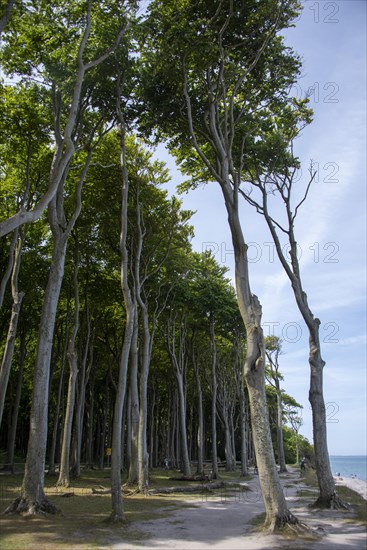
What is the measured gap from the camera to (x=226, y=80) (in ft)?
44.1

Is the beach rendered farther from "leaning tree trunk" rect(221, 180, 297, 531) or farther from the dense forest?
"leaning tree trunk" rect(221, 180, 297, 531)

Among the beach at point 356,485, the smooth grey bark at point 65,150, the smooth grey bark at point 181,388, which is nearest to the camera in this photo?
the smooth grey bark at point 65,150

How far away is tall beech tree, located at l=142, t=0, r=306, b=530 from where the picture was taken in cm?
1089

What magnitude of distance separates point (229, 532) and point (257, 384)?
131 inches

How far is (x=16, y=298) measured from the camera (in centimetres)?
1727

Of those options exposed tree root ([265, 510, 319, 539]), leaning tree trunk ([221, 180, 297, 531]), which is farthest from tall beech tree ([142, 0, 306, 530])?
exposed tree root ([265, 510, 319, 539])

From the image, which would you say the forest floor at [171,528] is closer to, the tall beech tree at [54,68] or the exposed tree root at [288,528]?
the exposed tree root at [288,528]

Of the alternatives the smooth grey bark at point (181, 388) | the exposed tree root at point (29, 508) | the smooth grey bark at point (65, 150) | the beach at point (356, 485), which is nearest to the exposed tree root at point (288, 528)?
the exposed tree root at point (29, 508)

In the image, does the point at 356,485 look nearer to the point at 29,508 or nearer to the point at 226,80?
the point at 29,508

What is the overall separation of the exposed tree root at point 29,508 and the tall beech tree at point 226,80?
5409mm

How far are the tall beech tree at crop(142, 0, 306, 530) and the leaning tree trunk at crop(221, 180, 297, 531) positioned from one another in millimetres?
24

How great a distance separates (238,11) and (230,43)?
93 cm

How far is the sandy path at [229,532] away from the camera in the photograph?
322 inches

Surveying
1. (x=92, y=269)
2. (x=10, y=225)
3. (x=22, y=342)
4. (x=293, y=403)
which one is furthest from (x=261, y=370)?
(x=293, y=403)
